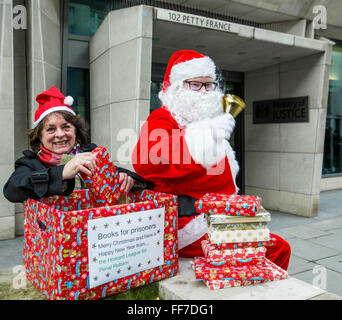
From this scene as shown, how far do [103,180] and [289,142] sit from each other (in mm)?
5539

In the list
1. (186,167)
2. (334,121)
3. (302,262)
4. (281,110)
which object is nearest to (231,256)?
(186,167)

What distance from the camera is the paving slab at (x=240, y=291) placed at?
125cm

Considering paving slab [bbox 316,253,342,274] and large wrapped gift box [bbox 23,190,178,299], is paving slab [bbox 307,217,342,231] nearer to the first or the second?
paving slab [bbox 316,253,342,274]

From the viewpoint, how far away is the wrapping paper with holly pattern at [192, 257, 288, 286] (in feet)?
4.39

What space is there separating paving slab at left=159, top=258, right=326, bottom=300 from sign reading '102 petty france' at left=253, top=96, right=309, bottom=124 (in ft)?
16.9

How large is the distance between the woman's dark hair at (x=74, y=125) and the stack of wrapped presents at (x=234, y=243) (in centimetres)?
90

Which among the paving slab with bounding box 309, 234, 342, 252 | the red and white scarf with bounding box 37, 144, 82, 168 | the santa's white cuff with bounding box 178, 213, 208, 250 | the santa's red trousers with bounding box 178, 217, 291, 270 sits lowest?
the paving slab with bounding box 309, 234, 342, 252

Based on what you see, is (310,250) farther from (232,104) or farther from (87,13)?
(87,13)

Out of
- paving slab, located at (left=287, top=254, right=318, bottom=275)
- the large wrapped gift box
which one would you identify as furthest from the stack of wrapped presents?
paving slab, located at (left=287, top=254, right=318, bottom=275)

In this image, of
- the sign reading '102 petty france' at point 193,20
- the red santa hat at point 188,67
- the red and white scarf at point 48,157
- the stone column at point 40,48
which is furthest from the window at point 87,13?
the red and white scarf at point 48,157

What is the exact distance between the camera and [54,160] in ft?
5.46

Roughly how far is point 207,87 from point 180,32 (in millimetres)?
2804


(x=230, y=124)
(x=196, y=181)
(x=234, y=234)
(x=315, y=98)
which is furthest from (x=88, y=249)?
(x=315, y=98)

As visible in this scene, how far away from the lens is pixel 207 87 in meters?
2.08
